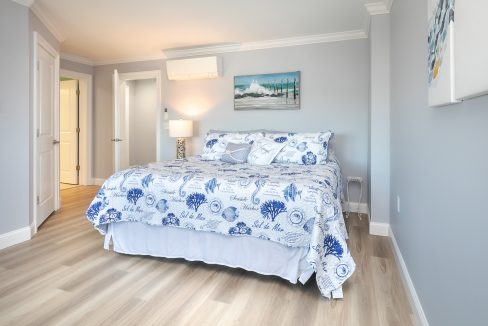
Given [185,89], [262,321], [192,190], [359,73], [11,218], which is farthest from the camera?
[185,89]

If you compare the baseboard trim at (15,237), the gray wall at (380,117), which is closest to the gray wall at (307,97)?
the gray wall at (380,117)

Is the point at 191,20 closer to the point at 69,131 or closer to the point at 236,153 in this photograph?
the point at 236,153

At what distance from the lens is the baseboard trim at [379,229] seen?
2.97 m

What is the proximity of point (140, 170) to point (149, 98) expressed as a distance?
4.09m

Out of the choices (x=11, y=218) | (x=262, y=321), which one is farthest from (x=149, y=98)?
(x=262, y=321)

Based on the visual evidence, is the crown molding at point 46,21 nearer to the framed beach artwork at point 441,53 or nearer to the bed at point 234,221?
the bed at point 234,221

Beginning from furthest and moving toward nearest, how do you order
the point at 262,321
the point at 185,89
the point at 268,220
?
the point at 185,89 → the point at 268,220 → the point at 262,321

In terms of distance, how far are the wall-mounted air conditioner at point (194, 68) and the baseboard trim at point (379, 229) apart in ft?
9.47

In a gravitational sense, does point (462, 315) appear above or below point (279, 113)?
below

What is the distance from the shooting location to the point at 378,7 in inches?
→ 116

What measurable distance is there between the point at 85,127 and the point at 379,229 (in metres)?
5.11

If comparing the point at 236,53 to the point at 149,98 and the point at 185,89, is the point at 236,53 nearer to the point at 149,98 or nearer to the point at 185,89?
the point at 185,89

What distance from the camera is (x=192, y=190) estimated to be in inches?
85.6

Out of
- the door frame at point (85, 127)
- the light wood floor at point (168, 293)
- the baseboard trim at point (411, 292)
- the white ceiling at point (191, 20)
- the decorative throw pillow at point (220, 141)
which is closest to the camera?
the baseboard trim at point (411, 292)
